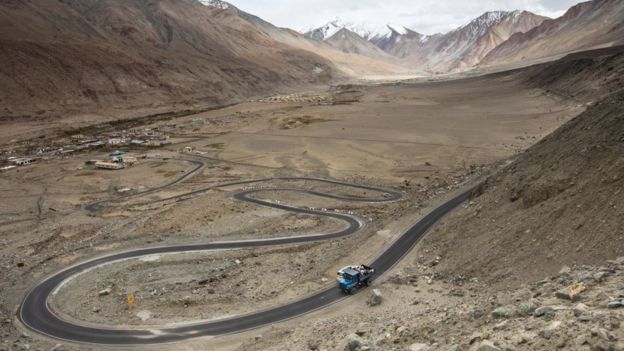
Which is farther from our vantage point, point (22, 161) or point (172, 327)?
point (22, 161)

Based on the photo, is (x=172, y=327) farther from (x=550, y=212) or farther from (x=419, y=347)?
(x=550, y=212)

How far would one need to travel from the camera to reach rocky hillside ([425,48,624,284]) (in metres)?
29.1

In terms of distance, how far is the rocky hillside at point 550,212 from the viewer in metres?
29.1

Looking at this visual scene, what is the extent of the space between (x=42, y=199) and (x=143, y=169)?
62.5 ft

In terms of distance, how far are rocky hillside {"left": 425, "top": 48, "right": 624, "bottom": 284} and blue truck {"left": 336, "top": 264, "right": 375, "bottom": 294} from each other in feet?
18.6

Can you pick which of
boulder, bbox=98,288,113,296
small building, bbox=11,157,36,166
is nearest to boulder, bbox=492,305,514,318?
boulder, bbox=98,288,113,296

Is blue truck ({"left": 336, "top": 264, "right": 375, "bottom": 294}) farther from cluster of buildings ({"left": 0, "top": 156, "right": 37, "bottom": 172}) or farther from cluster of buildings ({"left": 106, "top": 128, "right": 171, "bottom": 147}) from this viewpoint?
cluster of buildings ({"left": 106, "top": 128, "right": 171, "bottom": 147})

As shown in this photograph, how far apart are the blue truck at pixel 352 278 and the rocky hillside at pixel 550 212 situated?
568 centimetres

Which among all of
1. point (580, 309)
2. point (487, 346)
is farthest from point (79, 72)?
point (580, 309)

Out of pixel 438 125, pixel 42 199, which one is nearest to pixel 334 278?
pixel 42 199

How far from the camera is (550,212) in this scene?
110 ft

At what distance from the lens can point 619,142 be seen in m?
34.2

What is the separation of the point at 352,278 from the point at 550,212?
46.1ft

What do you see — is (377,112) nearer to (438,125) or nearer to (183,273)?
(438,125)
